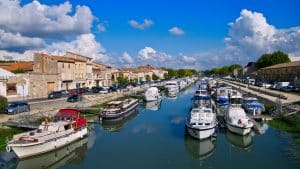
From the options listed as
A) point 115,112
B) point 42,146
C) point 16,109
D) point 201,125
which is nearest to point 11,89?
point 16,109

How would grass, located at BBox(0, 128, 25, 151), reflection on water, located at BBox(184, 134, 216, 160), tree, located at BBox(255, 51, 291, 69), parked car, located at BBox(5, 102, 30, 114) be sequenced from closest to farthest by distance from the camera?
grass, located at BBox(0, 128, 25, 151), reflection on water, located at BBox(184, 134, 216, 160), parked car, located at BBox(5, 102, 30, 114), tree, located at BBox(255, 51, 291, 69)

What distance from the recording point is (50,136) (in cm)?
2709

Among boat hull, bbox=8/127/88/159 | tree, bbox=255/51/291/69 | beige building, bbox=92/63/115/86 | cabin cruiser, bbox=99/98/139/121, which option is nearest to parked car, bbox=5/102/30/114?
cabin cruiser, bbox=99/98/139/121

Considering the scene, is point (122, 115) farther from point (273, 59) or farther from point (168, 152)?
point (273, 59)

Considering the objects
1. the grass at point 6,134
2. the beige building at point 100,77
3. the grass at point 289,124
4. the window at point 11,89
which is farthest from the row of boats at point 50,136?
the beige building at point 100,77

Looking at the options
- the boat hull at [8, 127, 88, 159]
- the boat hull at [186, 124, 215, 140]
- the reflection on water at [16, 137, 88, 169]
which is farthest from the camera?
A: the boat hull at [186, 124, 215, 140]

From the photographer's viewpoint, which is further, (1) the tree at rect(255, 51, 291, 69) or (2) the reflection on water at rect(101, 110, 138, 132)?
(1) the tree at rect(255, 51, 291, 69)

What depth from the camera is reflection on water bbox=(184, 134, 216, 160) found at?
2772 cm

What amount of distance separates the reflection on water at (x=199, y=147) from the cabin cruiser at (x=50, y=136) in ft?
31.9

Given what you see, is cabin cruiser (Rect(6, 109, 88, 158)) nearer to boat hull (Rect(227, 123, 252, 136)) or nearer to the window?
boat hull (Rect(227, 123, 252, 136))

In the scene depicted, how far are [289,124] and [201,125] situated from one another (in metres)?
11.0

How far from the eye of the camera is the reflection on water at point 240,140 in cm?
3037

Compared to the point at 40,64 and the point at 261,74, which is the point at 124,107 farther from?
the point at 261,74

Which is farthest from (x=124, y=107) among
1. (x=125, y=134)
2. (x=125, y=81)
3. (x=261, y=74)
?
(x=261, y=74)
